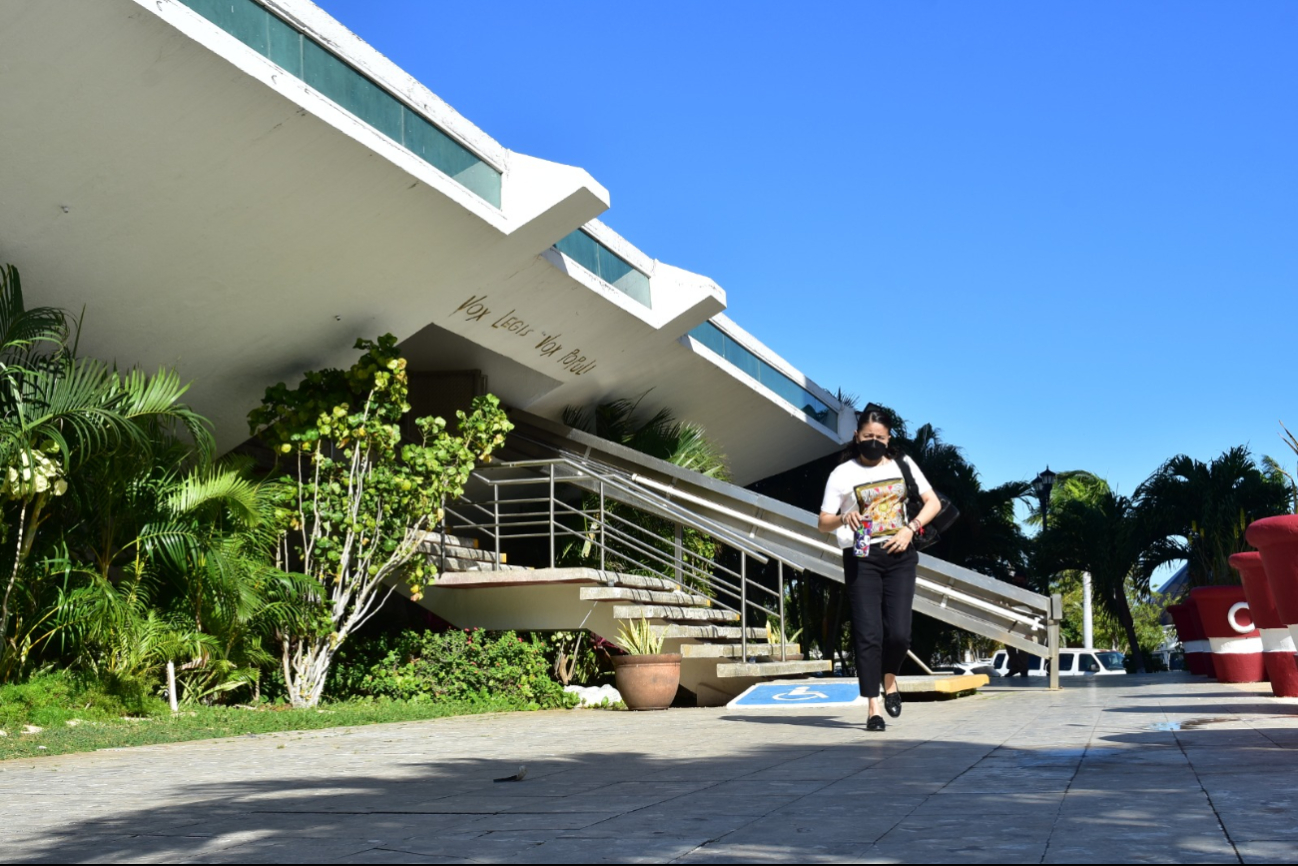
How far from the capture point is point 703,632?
12.5 metres

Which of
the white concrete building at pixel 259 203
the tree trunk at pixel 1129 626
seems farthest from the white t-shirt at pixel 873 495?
the tree trunk at pixel 1129 626

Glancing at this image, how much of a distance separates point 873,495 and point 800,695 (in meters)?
3.22

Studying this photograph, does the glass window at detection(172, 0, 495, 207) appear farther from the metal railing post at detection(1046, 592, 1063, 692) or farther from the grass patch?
the metal railing post at detection(1046, 592, 1063, 692)

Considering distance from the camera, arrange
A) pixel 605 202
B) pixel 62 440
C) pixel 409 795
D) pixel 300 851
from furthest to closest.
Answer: pixel 605 202 < pixel 62 440 < pixel 409 795 < pixel 300 851

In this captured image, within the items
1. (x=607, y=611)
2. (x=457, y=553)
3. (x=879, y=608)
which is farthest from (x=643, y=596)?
(x=879, y=608)

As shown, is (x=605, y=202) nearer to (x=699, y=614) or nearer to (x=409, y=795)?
(x=699, y=614)

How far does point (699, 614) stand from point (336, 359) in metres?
4.68

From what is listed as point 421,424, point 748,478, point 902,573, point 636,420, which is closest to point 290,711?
point 421,424

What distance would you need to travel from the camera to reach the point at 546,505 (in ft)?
60.7

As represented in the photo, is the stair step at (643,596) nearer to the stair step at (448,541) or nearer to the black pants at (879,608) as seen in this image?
the stair step at (448,541)

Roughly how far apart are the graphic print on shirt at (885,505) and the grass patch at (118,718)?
13.9ft

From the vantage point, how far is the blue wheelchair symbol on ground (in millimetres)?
9547

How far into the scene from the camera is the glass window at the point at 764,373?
19250mm

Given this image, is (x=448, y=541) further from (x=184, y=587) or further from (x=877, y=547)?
(x=877, y=547)
